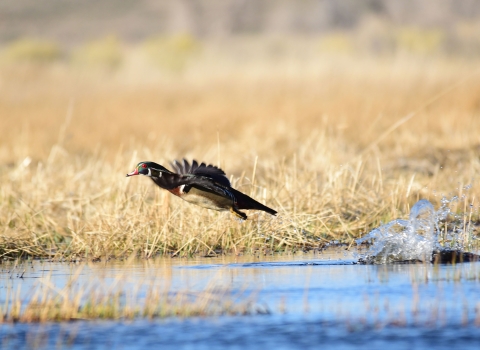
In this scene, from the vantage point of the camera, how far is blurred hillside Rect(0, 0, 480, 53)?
44906mm

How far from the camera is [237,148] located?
584 inches

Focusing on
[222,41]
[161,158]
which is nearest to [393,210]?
[161,158]

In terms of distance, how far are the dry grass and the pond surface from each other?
3.37ft

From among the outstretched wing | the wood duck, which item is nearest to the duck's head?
the wood duck

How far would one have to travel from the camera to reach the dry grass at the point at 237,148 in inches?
334

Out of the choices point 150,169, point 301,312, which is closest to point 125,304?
point 301,312

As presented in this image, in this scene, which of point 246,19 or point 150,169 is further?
point 246,19

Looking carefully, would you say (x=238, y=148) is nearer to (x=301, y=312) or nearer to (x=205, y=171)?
(x=205, y=171)

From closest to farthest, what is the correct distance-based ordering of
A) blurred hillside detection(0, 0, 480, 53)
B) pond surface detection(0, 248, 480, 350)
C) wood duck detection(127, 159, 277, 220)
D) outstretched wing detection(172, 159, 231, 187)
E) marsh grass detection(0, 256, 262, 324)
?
pond surface detection(0, 248, 480, 350)
marsh grass detection(0, 256, 262, 324)
wood duck detection(127, 159, 277, 220)
outstretched wing detection(172, 159, 231, 187)
blurred hillside detection(0, 0, 480, 53)

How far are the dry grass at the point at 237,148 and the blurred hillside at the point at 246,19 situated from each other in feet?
56.5

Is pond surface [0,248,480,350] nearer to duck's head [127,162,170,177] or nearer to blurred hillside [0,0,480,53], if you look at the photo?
duck's head [127,162,170,177]

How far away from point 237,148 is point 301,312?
9375 mm

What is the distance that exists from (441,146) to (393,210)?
18.5 feet

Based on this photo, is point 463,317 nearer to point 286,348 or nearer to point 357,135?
point 286,348
